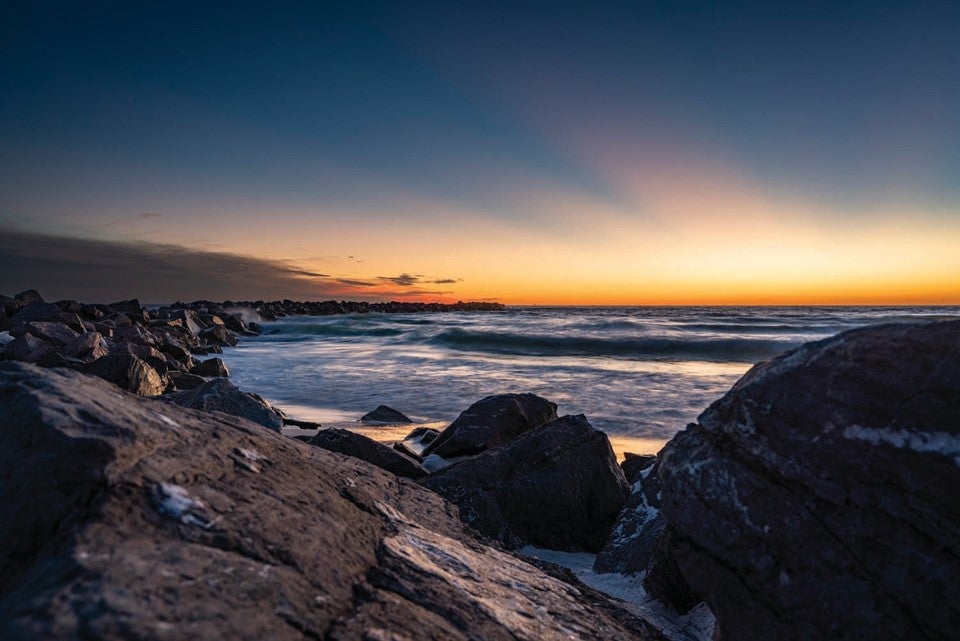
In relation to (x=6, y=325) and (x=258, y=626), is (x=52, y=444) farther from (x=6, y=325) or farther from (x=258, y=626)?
(x=6, y=325)

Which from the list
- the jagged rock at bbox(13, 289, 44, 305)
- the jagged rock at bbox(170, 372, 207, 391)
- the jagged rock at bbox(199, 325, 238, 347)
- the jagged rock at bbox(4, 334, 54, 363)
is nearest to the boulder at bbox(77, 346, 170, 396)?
the jagged rock at bbox(170, 372, 207, 391)

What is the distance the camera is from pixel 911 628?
185 cm

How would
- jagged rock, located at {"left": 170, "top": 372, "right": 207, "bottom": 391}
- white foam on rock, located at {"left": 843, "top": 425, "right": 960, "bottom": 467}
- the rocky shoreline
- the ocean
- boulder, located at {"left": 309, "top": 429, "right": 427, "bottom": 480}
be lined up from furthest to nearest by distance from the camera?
the ocean
jagged rock, located at {"left": 170, "top": 372, "right": 207, "bottom": 391}
boulder, located at {"left": 309, "top": 429, "right": 427, "bottom": 480}
white foam on rock, located at {"left": 843, "top": 425, "right": 960, "bottom": 467}
the rocky shoreline

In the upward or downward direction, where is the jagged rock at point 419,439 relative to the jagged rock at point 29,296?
downward

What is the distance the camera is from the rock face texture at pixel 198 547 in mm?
1231

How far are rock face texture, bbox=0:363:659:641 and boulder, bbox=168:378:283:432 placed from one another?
107 inches

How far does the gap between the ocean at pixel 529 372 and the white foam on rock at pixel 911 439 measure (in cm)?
317

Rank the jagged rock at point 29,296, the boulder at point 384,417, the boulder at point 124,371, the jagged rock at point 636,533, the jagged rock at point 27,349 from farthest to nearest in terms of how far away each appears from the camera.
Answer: the jagged rock at point 29,296
the jagged rock at point 27,349
the boulder at point 384,417
the boulder at point 124,371
the jagged rock at point 636,533

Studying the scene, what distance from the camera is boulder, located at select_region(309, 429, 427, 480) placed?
4453mm

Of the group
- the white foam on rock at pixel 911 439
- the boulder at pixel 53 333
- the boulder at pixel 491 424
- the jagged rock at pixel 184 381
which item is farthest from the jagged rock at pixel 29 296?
the white foam on rock at pixel 911 439

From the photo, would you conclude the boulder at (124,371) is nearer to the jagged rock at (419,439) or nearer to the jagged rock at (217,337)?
the jagged rock at (419,439)

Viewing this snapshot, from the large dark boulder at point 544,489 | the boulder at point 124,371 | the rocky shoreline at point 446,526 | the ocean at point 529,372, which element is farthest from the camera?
the ocean at point 529,372

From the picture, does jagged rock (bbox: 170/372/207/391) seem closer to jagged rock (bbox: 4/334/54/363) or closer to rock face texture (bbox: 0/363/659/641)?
jagged rock (bbox: 4/334/54/363)

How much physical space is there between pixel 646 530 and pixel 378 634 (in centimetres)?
257
